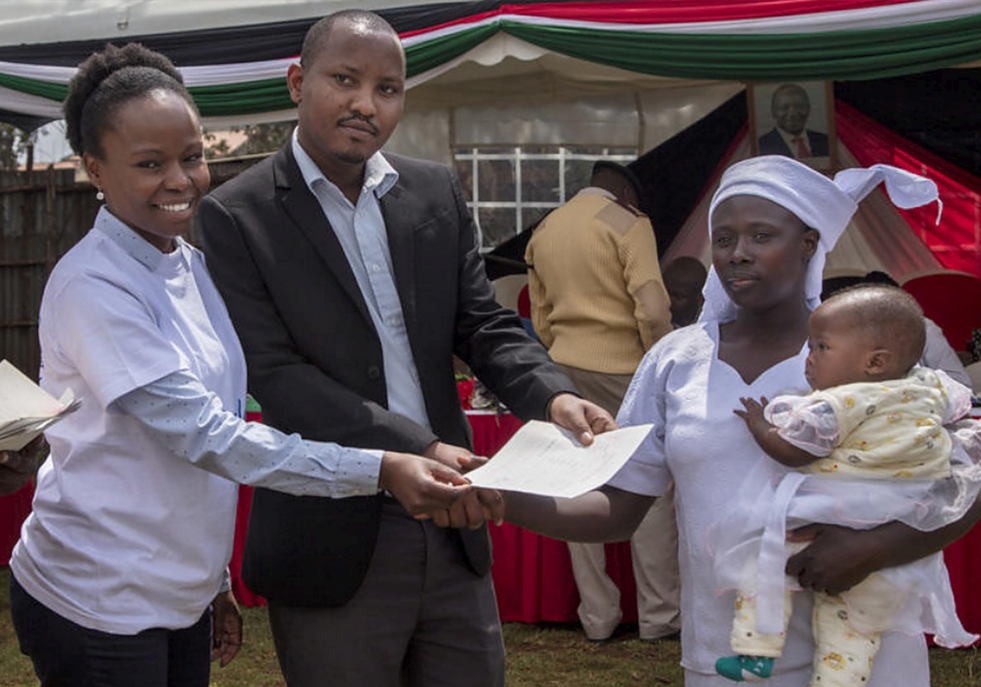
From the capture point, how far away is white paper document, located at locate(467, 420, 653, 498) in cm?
202

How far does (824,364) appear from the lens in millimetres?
2160

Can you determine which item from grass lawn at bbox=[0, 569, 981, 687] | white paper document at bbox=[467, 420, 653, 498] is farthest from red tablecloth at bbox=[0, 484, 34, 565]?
white paper document at bbox=[467, 420, 653, 498]

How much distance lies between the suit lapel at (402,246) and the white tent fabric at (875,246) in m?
5.07

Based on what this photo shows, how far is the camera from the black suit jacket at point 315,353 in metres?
2.33

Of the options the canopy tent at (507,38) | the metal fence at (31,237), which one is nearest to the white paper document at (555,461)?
the canopy tent at (507,38)

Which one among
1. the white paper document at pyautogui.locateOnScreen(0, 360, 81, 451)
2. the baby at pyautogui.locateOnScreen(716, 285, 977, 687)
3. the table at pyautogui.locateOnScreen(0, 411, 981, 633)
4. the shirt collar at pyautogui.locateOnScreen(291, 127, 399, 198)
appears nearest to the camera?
the white paper document at pyautogui.locateOnScreen(0, 360, 81, 451)

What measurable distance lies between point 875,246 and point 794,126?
882mm

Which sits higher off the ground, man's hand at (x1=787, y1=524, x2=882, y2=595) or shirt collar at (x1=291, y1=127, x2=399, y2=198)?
shirt collar at (x1=291, y1=127, x2=399, y2=198)

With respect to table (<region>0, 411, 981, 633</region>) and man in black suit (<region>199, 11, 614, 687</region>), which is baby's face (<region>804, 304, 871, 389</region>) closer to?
man in black suit (<region>199, 11, 614, 687</region>)

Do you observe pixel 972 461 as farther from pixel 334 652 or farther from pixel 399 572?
pixel 334 652

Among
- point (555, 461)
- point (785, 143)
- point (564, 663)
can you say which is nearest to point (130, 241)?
point (555, 461)

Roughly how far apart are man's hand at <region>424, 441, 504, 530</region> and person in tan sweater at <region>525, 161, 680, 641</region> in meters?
3.31

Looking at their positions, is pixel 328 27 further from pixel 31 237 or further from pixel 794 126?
pixel 31 237

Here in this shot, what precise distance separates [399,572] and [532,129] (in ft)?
18.5
